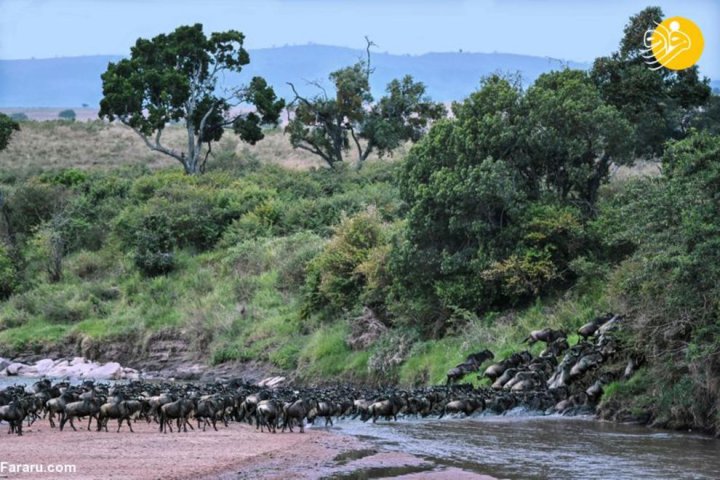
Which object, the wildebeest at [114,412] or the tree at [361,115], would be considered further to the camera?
the tree at [361,115]

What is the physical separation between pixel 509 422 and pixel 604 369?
3290 mm

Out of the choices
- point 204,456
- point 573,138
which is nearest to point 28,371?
point 573,138

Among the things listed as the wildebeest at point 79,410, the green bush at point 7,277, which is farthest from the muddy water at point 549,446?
the green bush at point 7,277

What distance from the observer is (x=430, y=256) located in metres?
38.8

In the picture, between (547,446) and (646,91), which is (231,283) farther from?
(547,446)

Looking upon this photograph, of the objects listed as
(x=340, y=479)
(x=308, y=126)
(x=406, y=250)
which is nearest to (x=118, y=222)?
(x=308, y=126)

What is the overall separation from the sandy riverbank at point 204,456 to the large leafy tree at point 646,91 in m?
25.9

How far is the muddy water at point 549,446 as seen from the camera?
21.6 metres

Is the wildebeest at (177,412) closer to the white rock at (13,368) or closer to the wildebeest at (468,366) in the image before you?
the wildebeest at (468,366)

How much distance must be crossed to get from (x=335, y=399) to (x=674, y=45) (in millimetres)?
26768

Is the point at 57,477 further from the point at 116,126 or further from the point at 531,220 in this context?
the point at 116,126

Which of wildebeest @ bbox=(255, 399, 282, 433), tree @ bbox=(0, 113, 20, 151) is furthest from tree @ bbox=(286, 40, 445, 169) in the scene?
wildebeest @ bbox=(255, 399, 282, 433)

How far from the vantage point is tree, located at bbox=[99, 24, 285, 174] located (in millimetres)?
71625

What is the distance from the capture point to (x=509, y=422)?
93.8ft
